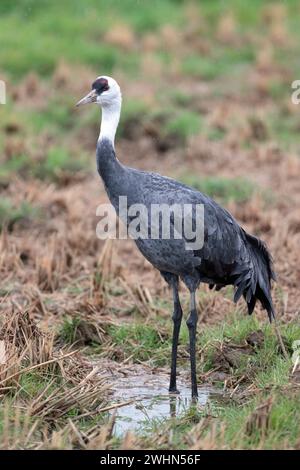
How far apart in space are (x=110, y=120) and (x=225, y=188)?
4841 millimetres

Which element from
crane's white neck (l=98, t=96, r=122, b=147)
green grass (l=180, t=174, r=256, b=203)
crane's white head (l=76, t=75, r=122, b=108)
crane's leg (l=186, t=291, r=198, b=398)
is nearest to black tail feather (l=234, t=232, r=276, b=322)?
crane's leg (l=186, t=291, r=198, b=398)

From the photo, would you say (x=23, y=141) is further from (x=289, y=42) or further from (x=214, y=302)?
(x=289, y=42)

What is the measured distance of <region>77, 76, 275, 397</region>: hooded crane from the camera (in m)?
7.20

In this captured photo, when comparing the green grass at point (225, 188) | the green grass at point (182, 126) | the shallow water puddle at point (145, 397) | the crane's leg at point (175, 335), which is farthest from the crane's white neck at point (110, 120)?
the green grass at point (182, 126)

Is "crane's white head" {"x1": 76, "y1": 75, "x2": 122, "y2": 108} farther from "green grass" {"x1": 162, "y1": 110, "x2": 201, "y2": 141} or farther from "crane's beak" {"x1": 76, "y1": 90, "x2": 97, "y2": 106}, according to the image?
"green grass" {"x1": 162, "y1": 110, "x2": 201, "y2": 141}

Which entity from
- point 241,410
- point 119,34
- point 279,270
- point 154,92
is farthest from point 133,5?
point 241,410

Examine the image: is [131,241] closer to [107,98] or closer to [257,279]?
[257,279]

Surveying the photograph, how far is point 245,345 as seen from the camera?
7.82m

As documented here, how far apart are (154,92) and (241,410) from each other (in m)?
9.62

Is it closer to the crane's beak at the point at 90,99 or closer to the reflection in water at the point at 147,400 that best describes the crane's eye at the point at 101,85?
the crane's beak at the point at 90,99

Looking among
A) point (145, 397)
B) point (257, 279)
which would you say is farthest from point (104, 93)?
point (145, 397)

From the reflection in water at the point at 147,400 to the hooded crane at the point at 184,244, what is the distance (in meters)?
0.11

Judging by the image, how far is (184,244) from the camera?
7.20m

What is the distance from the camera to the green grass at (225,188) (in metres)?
12.0
